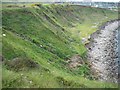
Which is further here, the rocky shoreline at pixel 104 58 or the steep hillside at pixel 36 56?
the rocky shoreline at pixel 104 58

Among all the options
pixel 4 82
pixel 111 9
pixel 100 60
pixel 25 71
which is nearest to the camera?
pixel 4 82

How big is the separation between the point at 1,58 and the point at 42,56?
8844 millimetres

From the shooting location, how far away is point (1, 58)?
4025cm

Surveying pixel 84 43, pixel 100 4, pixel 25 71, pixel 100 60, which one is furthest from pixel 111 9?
pixel 25 71

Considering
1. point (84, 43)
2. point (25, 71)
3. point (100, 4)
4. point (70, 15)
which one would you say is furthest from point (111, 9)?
point (25, 71)

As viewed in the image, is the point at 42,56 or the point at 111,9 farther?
the point at 111,9

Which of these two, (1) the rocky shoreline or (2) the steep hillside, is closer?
(2) the steep hillside

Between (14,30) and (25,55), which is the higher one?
(14,30)

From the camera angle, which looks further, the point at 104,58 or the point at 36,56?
the point at 104,58

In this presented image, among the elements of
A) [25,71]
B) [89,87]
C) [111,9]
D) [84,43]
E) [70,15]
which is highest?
[111,9]

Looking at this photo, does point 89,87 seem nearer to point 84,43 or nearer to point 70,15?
point 84,43

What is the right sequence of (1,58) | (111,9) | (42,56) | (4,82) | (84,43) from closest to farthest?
(4,82) → (1,58) → (42,56) → (84,43) → (111,9)

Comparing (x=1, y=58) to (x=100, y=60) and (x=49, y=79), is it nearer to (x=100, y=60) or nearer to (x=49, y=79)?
(x=49, y=79)

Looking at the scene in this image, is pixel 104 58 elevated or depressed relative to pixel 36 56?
elevated
